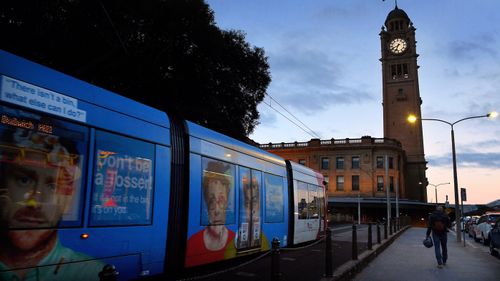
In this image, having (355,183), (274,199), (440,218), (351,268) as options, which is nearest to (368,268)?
(351,268)

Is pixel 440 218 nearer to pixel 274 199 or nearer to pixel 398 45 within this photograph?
pixel 274 199

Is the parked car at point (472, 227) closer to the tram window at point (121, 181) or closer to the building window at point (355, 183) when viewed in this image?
the tram window at point (121, 181)

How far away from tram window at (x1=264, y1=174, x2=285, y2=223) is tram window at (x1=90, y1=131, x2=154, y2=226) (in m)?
5.49

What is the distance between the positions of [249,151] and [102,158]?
5.46 meters

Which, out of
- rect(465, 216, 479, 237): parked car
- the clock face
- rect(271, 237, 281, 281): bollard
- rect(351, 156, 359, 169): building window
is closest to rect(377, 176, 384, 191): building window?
rect(351, 156, 359, 169): building window

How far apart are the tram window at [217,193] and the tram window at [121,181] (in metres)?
1.77

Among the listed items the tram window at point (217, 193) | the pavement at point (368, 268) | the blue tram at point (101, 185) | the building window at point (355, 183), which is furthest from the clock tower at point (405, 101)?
the blue tram at point (101, 185)

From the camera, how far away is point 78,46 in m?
19.5

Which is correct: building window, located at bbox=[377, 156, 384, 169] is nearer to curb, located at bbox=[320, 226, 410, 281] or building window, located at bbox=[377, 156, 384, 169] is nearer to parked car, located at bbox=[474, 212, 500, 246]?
parked car, located at bbox=[474, 212, 500, 246]

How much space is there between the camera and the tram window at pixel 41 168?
5090mm

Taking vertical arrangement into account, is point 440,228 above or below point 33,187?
below

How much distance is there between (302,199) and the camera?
1565 centimetres

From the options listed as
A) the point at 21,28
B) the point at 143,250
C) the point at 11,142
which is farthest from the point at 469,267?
the point at 21,28

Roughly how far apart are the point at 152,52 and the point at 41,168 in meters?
16.5
